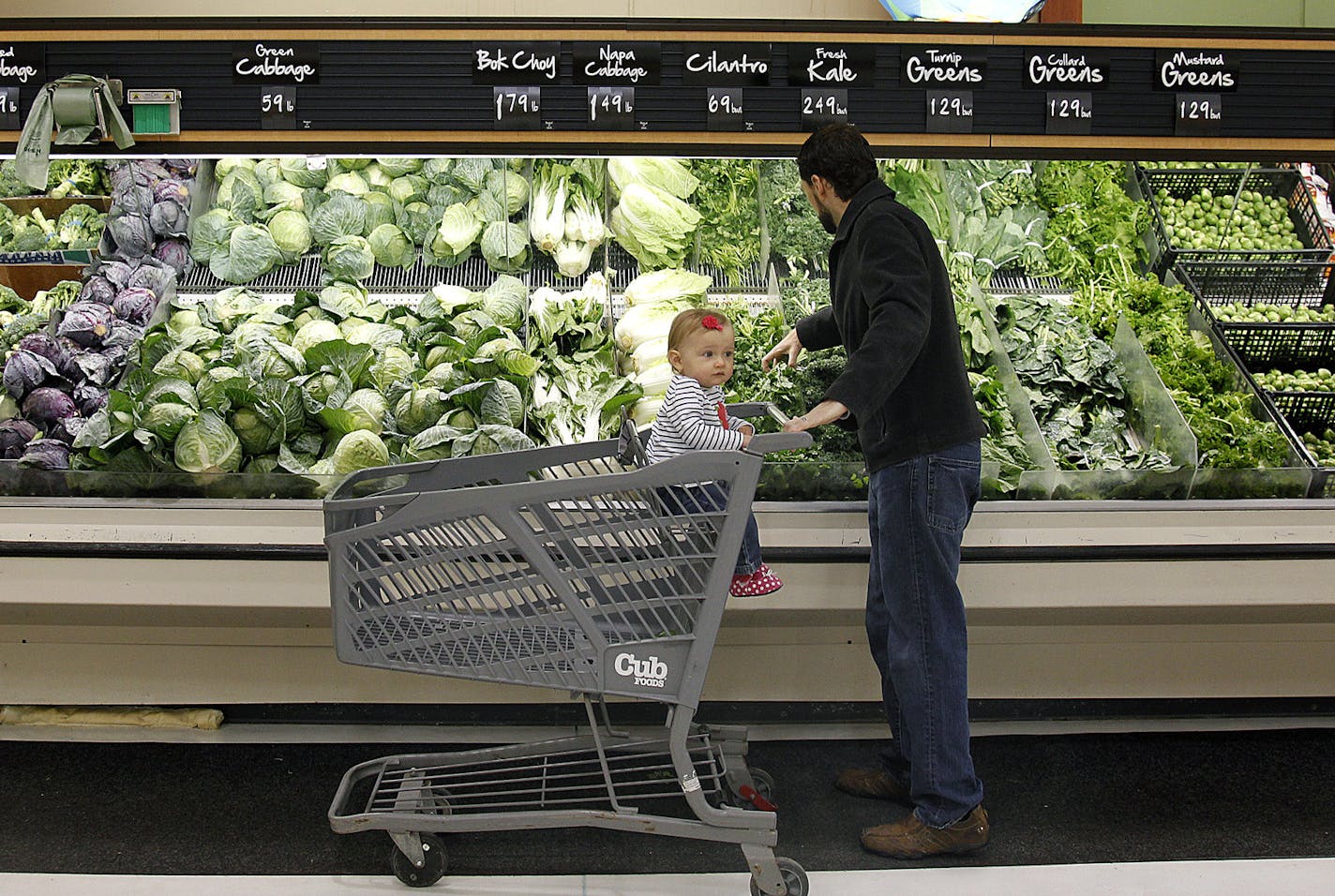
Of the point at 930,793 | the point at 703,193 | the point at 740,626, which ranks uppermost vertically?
the point at 703,193

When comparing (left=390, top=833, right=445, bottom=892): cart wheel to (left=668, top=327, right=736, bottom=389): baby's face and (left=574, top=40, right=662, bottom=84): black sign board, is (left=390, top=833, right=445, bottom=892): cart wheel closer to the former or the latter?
(left=668, top=327, right=736, bottom=389): baby's face

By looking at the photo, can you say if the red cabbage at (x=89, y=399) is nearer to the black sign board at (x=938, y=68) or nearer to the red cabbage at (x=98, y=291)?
the red cabbage at (x=98, y=291)

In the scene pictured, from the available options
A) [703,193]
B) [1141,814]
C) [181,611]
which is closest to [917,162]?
[703,193]

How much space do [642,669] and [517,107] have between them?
178cm

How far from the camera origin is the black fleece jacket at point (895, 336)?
2434 millimetres

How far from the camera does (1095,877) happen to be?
269 centimetres

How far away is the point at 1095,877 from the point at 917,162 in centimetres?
285

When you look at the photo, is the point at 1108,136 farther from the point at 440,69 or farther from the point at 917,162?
the point at 440,69

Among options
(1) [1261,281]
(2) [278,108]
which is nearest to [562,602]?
(2) [278,108]

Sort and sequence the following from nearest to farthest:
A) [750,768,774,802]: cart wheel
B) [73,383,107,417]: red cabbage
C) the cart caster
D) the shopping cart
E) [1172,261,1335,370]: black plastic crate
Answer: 1. the shopping cart
2. the cart caster
3. [750,768,774,802]: cart wheel
4. [73,383,107,417]: red cabbage
5. [1172,261,1335,370]: black plastic crate

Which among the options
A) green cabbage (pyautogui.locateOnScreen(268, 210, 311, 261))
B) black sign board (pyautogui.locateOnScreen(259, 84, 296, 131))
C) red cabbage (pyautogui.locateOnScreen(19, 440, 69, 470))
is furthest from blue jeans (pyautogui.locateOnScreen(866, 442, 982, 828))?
green cabbage (pyautogui.locateOnScreen(268, 210, 311, 261))

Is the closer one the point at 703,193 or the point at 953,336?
the point at 953,336

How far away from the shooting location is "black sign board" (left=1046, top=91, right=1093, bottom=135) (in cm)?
330

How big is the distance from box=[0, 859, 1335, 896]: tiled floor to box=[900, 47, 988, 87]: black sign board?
226cm
